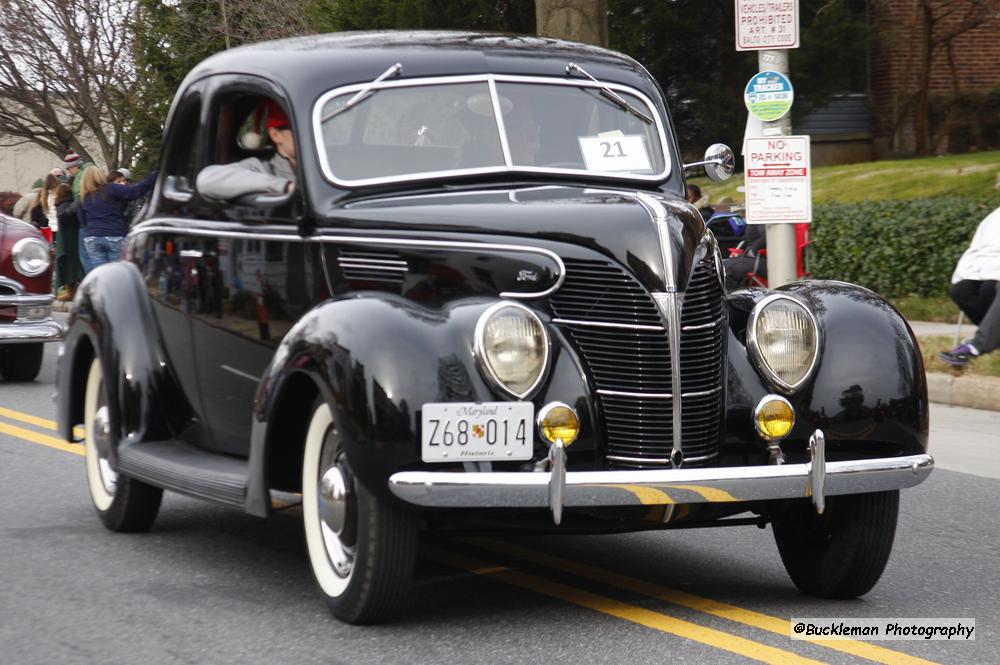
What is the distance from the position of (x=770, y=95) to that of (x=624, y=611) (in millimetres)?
7780

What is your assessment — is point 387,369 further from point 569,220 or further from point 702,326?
point 702,326

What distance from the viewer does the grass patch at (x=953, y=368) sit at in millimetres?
11867

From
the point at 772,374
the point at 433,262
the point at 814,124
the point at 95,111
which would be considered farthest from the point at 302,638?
the point at 95,111

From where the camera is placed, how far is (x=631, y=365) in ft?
16.7

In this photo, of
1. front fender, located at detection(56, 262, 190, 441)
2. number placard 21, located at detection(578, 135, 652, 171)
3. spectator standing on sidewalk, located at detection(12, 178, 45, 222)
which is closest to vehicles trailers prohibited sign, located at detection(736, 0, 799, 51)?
number placard 21, located at detection(578, 135, 652, 171)

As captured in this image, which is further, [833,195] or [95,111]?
[95,111]

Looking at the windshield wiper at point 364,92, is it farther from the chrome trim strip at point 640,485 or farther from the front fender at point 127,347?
the chrome trim strip at point 640,485

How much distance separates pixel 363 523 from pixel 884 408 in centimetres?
176

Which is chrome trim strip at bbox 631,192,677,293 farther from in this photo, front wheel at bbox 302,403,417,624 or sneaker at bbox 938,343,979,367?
sneaker at bbox 938,343,979,367

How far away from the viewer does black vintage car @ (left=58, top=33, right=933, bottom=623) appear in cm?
486

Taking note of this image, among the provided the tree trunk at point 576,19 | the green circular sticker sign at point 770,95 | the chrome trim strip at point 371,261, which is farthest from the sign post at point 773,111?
the chrome trim strip at point 371,261

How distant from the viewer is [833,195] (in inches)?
814

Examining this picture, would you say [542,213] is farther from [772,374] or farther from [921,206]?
[921,206]

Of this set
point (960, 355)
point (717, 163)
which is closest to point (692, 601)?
point (717, 163)
